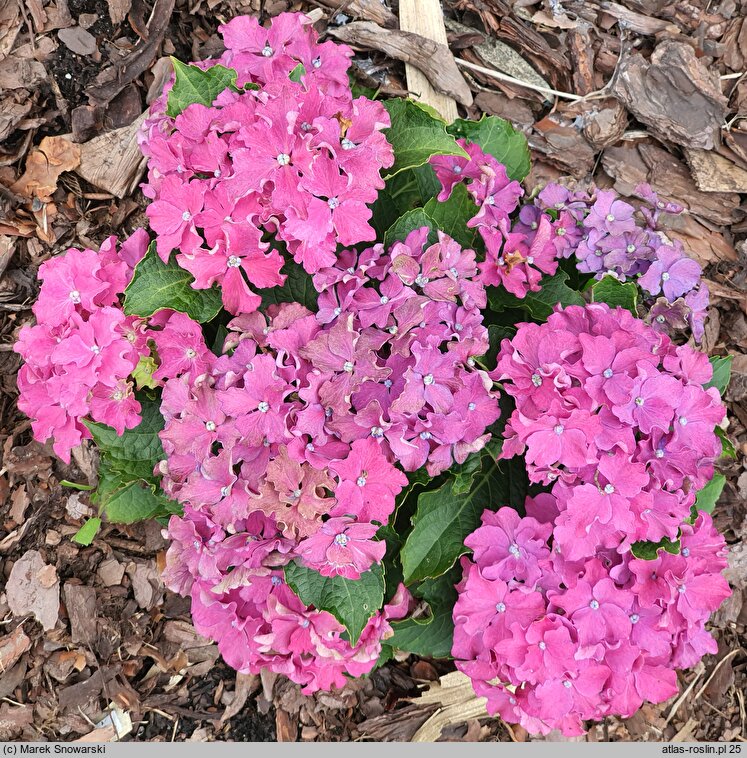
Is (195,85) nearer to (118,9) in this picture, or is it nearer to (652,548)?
(118,9)

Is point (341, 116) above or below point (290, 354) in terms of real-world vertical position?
above

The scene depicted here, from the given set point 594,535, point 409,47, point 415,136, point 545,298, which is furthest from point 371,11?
point 594,535

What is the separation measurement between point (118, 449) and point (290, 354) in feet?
2.03

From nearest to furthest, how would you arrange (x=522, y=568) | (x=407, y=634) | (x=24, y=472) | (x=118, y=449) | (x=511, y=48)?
(x=522, y=568)
(x=118, y=449)
(x=407, y=634)
(x=24, y=472)
(x=511, y=48)

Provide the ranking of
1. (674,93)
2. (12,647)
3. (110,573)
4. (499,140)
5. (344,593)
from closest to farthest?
(344,593), (499,140), (12,647), (110,573), (674,93)

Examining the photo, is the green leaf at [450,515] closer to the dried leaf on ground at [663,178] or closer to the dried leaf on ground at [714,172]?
the dried leaf on ground at [663,178]

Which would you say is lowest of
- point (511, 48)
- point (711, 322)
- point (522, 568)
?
point (711, 322)

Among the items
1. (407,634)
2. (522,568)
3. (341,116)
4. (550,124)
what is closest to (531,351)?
(522,568)

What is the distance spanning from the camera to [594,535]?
63.2 inches

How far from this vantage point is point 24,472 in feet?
8.21

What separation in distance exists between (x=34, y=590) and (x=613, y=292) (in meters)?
2.13

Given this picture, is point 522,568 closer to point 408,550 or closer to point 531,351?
point 408,550

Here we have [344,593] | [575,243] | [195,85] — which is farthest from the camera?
[575,243]

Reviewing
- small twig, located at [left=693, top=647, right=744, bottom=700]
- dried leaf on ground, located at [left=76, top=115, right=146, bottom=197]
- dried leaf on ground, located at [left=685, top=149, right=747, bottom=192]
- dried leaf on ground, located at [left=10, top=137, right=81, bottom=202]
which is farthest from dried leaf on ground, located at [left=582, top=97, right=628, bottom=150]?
small twig, located at [left=693, top=647, right=744, bottom=700]
